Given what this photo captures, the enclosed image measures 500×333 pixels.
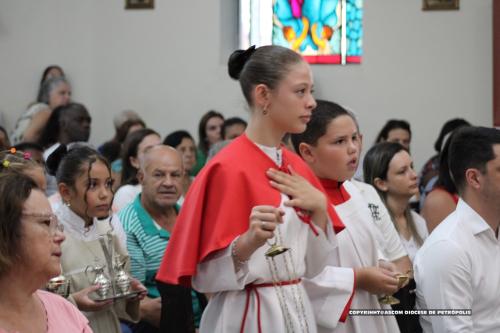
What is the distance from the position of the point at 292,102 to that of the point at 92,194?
1343mm

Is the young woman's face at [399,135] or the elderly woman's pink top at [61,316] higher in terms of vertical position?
the young woman's face at [399,135]

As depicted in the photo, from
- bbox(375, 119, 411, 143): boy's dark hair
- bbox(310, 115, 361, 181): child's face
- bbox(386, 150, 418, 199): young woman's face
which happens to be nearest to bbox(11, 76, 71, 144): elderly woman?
bbox(375, 119, 411, 143): boy's dark hair

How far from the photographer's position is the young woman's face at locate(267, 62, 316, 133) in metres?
3.60

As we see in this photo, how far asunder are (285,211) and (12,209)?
1.01 metres

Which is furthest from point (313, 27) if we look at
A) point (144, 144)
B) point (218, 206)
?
point (218, 206)

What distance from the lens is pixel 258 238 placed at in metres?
3.27

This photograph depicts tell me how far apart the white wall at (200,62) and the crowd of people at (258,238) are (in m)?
4.79

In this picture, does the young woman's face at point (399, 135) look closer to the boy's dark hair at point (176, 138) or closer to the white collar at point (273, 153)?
the boy's dark hair at point (176, 138)

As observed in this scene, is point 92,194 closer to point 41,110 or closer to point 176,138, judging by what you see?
point 176,138

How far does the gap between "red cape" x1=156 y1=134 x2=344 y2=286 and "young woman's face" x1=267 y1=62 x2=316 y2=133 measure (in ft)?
0.48

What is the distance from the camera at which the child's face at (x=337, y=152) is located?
4.14m

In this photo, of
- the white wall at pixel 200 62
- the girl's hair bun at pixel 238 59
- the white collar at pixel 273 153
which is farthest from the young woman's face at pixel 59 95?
the white collar at pixel 273 153

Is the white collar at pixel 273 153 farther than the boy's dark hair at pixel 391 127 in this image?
No

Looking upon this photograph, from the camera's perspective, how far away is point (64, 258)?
4.36 m
